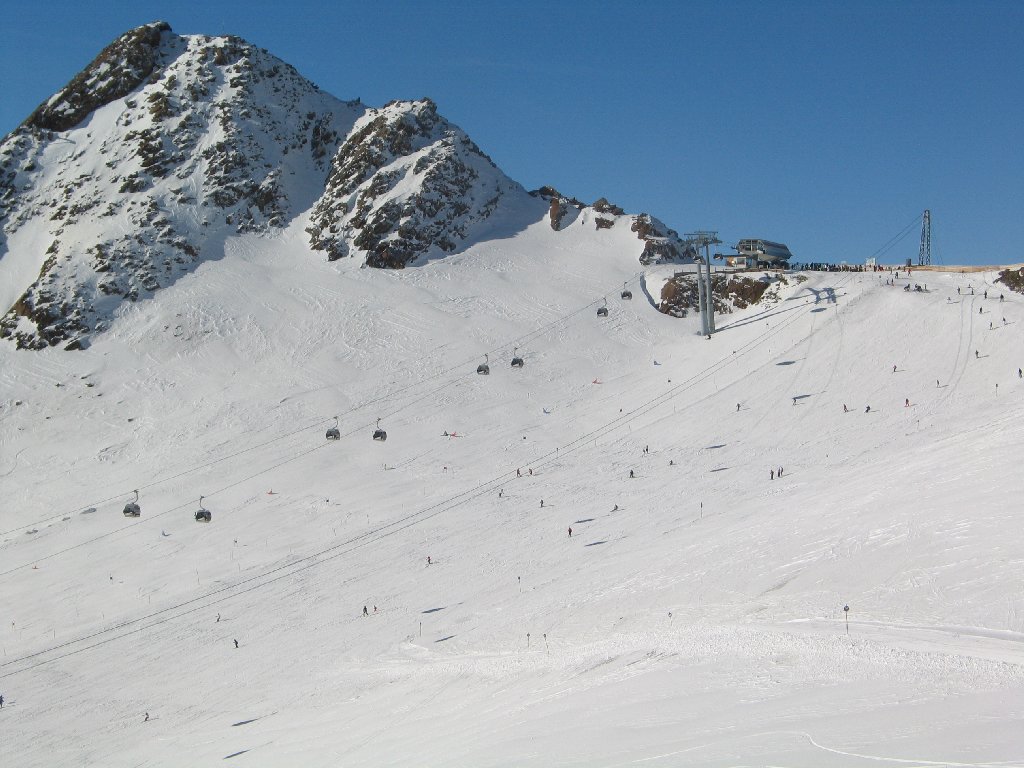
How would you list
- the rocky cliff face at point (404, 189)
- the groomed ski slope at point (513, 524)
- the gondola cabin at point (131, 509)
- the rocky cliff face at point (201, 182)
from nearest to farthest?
the groomed ski slope at point (513, 524) < the gondola cabin at point (131, 509) < the rocky cliff face at point (201, 182) < the rocky cliff face at point (404, 189)

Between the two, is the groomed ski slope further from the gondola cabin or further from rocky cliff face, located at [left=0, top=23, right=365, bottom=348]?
rocky cliff face, located at [left=0, top=23, right=365, bottom=348]

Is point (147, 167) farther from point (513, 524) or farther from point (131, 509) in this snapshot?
point (513, 524)

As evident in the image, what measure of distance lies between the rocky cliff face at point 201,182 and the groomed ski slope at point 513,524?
11.8ft

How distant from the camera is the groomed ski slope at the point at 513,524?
86.8 feet

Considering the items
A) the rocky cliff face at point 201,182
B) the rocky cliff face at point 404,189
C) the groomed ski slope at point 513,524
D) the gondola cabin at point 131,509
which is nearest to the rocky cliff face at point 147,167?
the rocky cliff face at point 201,182

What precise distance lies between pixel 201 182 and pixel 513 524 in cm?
5992

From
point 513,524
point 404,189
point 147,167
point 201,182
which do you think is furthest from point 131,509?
point 147,167

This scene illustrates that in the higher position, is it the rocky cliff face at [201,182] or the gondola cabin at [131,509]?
the rocky cliff face at [201,182]

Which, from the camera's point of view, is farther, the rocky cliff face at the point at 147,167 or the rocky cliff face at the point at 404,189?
the rocky cliff face at the point at 404,189

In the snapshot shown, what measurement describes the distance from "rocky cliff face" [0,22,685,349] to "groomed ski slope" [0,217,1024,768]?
3.59 meters

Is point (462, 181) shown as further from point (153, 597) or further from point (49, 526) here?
point (153, 597)

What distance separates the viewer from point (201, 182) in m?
96.6

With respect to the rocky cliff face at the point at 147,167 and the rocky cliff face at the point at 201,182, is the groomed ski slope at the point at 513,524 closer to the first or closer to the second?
the rocky cliff face at the point at 201,182

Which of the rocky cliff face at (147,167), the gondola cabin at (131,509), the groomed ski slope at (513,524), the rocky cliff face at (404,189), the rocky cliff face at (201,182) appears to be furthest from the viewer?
the rocky cliff face at (404,189)
